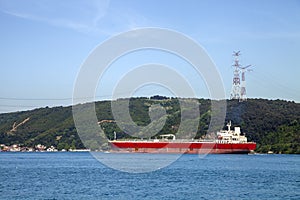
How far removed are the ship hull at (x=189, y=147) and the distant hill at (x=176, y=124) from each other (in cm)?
1956

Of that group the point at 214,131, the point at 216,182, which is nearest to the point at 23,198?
the point at 216,182

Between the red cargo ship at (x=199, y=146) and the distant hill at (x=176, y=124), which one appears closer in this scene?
the red cargo ship at (x=199, y=146)

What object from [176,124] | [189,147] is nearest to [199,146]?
[189,147]

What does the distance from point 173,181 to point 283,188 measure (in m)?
8.74

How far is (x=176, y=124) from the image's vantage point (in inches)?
5827

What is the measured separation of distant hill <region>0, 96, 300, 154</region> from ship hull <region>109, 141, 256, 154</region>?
770 inches

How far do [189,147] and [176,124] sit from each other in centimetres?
3681

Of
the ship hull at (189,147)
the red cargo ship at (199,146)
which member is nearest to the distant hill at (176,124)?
the red cargo ship at (199,146)

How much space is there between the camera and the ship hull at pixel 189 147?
363ft

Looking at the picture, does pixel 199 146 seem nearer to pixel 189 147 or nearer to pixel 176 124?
pixel 189 147

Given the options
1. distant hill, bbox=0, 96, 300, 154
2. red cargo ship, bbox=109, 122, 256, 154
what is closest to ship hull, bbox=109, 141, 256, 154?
red cargo ship, bbox=109, 122, 256, 154

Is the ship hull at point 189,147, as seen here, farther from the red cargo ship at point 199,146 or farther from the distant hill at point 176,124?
the distant hill at point 176,124

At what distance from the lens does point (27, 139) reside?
601ft

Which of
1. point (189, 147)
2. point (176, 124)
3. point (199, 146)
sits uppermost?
point (176, 124)
